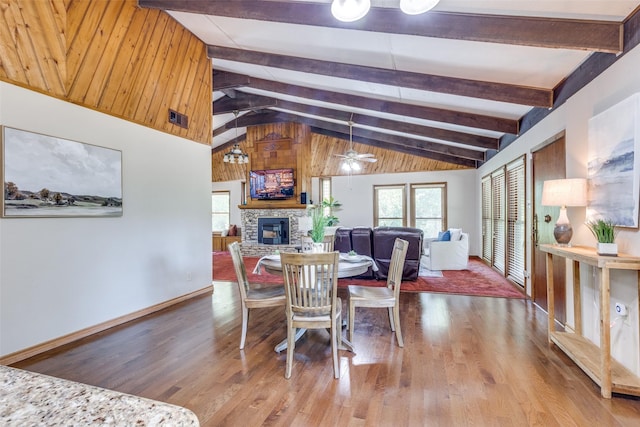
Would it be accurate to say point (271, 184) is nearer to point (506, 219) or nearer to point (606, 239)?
point (506, 219)

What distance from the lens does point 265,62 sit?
14.1 ft

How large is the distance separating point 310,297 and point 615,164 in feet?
8.30

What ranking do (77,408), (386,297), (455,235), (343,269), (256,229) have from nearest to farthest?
(77,408) → (343,269) → (386,297) → (455,235) → (256,229)

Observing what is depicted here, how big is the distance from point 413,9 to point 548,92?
7.53ft

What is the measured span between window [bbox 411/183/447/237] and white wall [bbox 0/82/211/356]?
5977 mm

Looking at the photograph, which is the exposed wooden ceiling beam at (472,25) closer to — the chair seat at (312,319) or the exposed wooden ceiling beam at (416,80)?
the exposed wooden ceiling beam at (416,80)

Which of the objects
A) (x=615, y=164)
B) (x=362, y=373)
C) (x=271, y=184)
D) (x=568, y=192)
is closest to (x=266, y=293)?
(x=362, y=373)

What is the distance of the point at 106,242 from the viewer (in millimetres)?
3371

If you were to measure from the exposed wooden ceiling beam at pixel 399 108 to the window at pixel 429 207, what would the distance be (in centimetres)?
407

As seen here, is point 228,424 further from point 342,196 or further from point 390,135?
point 342,196

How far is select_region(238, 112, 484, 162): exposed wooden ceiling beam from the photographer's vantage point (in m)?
6.92

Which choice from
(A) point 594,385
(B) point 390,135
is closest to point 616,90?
(A) point 594,385

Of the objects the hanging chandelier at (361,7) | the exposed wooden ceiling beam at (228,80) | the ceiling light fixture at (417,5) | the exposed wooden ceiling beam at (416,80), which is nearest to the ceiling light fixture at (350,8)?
the hanging chandelier at (361,7)

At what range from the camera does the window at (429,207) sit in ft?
28.0
